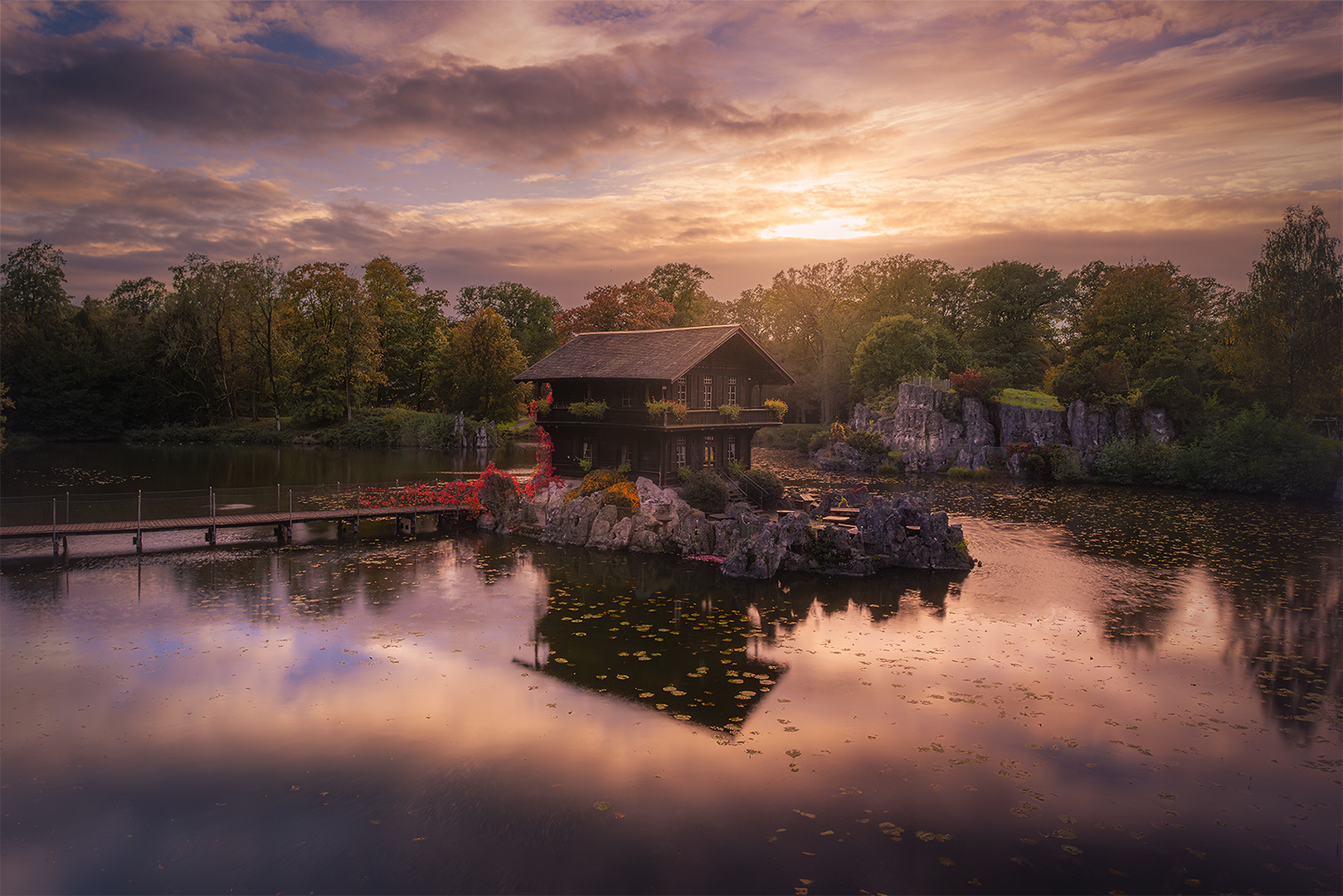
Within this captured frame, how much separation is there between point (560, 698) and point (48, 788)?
28.6 ft

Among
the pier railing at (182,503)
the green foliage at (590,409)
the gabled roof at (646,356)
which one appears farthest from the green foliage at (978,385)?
the pier railing at (182,503)

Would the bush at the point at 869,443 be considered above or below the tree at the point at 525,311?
below

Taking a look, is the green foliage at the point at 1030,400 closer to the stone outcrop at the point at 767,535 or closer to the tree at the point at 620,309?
the tree at the point at 620,309

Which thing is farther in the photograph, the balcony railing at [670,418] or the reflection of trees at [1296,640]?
the balcony railing at [670,418]

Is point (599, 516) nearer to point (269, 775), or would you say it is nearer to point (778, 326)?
point (269, 775)

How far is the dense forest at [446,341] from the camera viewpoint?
64062mm

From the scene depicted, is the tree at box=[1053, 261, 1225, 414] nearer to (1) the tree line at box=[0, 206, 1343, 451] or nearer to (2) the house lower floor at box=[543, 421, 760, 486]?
(1) the tree line at box=[0, 206, 1343, 451]

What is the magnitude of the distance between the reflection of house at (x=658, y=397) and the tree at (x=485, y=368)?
3841 centimetres

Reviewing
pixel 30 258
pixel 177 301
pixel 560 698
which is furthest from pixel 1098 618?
pixel 30 258

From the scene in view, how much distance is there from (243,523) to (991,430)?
54559 mm

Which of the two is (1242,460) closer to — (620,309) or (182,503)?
(620,309)

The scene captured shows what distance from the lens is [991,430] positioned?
6141 cm

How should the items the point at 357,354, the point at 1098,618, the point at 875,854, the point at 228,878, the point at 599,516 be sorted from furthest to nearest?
the point at 357,354 → the point at 599,516 → the point at 1098,618 → the point at 875,854 → the point at 228,878

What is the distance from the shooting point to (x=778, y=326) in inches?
3910
